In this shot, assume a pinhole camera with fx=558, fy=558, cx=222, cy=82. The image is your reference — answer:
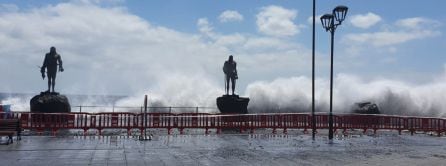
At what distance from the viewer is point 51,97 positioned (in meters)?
26.5

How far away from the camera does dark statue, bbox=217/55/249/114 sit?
29.0m

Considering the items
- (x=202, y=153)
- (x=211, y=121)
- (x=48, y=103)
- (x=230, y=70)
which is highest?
(x=230, y=70)

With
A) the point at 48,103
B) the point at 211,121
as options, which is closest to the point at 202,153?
the point at 211,121

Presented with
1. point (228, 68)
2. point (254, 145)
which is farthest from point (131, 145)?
point (228, 68)

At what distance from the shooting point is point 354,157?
13.7m

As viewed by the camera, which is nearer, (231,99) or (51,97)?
(51,97)

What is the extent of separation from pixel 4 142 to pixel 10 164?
564cm

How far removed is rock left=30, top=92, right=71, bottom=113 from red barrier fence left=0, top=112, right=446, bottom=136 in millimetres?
2017

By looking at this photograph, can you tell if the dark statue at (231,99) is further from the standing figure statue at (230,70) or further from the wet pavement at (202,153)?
the wet pavement at (202,153)

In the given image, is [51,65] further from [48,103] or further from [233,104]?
[233,104]

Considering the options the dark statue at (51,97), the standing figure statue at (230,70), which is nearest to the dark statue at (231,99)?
the standing figure statue at (230,70)

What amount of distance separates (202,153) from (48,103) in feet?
47.1

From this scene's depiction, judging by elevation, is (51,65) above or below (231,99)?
above

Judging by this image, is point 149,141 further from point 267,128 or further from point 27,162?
point 267,128
